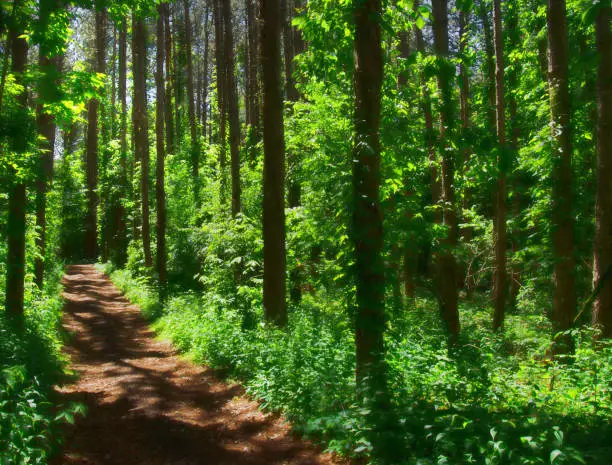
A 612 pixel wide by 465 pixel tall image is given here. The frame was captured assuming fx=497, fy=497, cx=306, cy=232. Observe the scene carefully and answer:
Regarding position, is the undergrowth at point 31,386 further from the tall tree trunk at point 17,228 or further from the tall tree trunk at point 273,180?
the tall tree trunk at point 273,180

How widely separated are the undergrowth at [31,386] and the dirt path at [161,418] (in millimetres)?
445

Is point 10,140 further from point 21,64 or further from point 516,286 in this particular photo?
point 516,286

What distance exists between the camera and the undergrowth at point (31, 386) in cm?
435

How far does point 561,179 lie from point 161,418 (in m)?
7.50

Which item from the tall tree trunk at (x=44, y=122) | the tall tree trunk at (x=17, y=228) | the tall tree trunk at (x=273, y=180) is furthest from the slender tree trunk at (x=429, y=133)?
the tall tree trunk at (x=17, y=228)

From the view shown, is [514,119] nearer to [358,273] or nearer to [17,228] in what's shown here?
[358,273]

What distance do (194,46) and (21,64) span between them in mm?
39167

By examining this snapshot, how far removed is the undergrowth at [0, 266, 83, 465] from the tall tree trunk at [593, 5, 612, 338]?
7.63 m

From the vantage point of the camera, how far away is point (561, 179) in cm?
854

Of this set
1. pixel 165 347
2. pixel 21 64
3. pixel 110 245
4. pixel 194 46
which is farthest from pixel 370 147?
pixel 194 46

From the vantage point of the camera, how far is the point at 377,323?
5234 millimetres

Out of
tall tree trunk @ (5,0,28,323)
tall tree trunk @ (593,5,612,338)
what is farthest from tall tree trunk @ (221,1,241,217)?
tall tree trunk @ (593,5,612,338)

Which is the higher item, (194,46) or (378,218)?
(194,46)

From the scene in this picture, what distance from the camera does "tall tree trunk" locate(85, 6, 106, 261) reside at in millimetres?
26062
